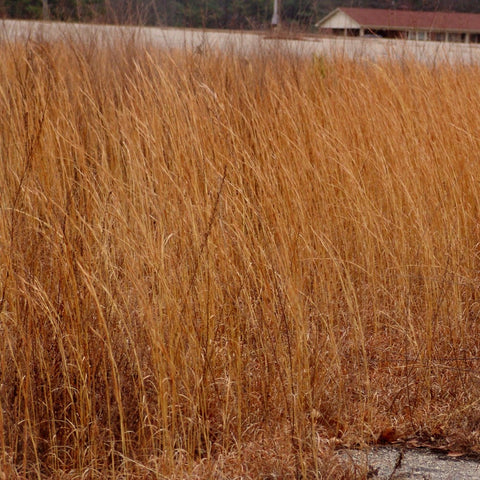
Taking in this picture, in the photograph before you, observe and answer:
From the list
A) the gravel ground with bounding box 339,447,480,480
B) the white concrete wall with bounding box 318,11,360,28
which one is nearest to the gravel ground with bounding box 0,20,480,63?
the white concrete wall with bounding box 318,11,360,28

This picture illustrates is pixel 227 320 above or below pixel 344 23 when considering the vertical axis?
below

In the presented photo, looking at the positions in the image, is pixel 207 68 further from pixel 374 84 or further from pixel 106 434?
pixel 106 434

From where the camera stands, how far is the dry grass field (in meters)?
2.32

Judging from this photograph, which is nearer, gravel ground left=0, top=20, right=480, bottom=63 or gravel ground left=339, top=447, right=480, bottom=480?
gravel ground left=339, top=447, right=480, bottom=480

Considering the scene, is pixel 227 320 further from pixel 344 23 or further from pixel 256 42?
pixel 344 23

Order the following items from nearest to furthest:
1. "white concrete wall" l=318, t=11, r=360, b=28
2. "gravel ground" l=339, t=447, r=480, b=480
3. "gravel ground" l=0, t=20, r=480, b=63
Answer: "gravel ground" l=339, t=447, r=480, b=480 → "gravel ground" l=0, t=20, r=480, b=63 → "white concrete wall" l=318, t=11, r=360, b=28

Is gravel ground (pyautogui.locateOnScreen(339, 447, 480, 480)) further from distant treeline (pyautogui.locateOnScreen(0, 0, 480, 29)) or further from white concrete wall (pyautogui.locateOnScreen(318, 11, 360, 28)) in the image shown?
white concrete wall (pyautogui.locateOnScreen(318, 11, 360, 28))

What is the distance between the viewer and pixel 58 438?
2.40 metres

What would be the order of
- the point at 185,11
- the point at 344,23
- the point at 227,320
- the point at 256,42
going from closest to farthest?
the point at 227,320, the point at 256,42, the point at 185,11, the point at 344,23

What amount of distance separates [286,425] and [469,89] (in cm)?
331

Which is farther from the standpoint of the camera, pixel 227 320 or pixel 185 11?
pixel 185 11

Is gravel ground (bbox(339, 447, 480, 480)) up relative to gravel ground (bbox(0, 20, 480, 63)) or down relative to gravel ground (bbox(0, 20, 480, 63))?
down

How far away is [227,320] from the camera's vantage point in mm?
2869

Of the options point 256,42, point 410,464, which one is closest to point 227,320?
point 410,464
